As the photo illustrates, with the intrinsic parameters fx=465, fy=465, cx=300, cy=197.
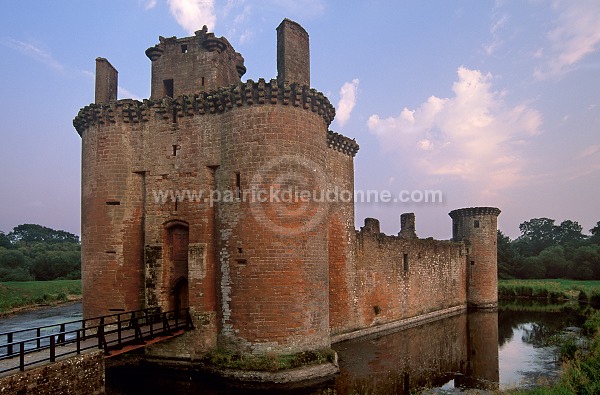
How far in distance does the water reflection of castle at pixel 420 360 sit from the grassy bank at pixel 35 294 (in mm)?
25637

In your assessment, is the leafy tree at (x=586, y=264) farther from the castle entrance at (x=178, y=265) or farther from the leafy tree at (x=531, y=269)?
the castle entrance at (x=178, y=265)

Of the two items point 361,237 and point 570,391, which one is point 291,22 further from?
point 570,391

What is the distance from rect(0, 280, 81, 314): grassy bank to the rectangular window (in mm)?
22516

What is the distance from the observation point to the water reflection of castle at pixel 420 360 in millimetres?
14003

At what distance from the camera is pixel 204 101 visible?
50.3 feet

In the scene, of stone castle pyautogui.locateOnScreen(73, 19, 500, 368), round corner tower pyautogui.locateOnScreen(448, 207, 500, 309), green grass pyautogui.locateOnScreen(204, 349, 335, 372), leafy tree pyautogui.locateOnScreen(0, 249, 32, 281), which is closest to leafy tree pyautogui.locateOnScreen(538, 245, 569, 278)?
round corner tower pyautogui.locateOnScreen(448, 207, 500, 309)


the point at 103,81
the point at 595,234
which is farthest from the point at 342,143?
the point at 595,234

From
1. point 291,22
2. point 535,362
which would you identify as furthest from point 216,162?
point 535,362

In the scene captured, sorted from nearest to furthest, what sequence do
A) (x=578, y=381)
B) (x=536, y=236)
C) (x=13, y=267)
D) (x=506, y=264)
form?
(x=578, y=381)
(x=13, y=267)
(x=506, y=264)
(x=536, y=236)

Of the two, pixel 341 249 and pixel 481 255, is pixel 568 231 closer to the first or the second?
pixel 481 255

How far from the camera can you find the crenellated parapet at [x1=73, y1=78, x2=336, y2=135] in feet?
47.2

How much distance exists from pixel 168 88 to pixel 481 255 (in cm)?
2419

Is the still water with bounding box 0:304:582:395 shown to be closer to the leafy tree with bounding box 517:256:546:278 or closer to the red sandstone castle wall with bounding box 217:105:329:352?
the red sandstone castle wall with bounding box 217:105:329:352

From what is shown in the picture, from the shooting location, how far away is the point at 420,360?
1700cm
